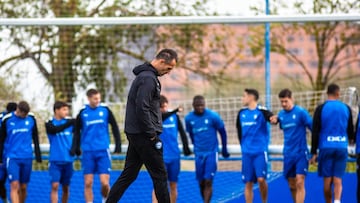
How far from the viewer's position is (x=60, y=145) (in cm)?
1655

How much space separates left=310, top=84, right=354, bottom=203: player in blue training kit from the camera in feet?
50.2

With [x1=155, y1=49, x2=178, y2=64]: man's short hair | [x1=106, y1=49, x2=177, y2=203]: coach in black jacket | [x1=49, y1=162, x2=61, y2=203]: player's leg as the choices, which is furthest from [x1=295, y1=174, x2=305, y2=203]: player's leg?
[x1=155, y1=49, x2=178, y2=64]: man's short hair

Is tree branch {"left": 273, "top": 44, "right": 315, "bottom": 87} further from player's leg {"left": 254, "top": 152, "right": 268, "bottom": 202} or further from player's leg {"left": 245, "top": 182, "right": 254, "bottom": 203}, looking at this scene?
player's leg {"left": 245, "top": 182, "right": 254, "bottom": 203}

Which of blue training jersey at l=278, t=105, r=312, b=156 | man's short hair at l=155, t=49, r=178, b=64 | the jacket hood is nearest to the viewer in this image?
the jacket hood

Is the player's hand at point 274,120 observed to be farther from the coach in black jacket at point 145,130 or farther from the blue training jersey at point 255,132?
the coach in black jacket at point 145,130

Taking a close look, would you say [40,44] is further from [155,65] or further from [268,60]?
[155,65]

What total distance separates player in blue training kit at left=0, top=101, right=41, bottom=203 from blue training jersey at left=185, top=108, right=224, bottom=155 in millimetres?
2574

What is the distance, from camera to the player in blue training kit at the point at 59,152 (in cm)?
1642

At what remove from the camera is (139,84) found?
11867mm

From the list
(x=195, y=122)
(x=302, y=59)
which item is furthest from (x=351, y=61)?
(x=195, y=122)

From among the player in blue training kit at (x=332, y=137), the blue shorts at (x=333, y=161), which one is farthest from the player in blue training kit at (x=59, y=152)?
the blue shorts at (x=333, y=161)

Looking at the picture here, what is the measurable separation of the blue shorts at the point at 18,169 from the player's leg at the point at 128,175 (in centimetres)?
469

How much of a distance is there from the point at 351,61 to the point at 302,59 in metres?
1.49

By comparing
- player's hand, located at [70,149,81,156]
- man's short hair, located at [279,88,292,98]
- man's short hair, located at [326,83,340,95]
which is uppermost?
man's short hair, located at [326,83,340,95]
